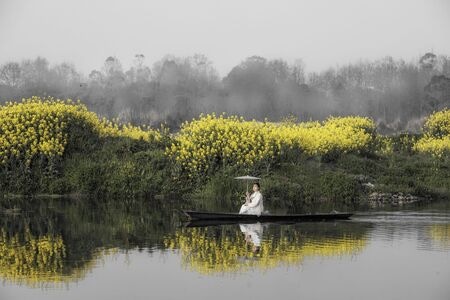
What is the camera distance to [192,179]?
33.6m

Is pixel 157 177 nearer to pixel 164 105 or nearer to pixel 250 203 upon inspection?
pixel 250 203

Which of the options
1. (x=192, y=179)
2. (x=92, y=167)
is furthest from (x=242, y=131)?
(x=92, y=167)

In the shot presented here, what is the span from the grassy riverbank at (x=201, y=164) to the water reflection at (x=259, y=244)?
6.69 meters

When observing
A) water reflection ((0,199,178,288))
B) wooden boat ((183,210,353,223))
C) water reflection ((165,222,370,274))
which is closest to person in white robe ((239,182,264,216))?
wooden boat ((183,210,353,223))

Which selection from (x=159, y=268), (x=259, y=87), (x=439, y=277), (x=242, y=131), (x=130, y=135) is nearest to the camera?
(x=439, y=277)

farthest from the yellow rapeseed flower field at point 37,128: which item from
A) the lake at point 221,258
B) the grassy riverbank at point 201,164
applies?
the lake at point 221,258

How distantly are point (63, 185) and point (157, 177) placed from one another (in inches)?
166

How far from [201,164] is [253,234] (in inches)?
443

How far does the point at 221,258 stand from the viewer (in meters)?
18.0

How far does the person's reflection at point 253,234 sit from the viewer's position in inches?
784

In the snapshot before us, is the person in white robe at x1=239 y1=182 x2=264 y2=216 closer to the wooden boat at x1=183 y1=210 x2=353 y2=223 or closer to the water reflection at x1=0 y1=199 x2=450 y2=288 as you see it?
the wooden boat at x1=183 y1=210 x2=353 y2=223

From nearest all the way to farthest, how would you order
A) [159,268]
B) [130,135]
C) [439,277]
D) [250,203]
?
1. [439,277]
2. [159,268]
3. [250,203]
4. [130,135]

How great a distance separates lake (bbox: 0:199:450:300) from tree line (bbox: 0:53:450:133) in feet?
126

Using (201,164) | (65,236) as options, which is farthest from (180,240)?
(201,164)
